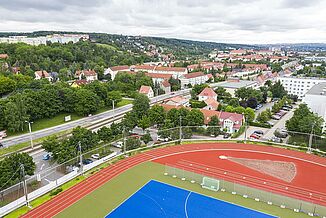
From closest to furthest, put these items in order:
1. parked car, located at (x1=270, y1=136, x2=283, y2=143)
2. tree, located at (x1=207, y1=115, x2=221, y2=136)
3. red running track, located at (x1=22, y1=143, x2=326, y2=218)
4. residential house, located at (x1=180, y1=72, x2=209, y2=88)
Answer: red running track, located at (x1=22, y1=143, x2=326, y2=218) < parked car, located at (x1=270, y1=136, x2=283, y2=143) < tree, located at (x1=207, y1=115, x2=221, y2=136) < residential house, located at (x1=180, y1=72, x2=209, y2=88)

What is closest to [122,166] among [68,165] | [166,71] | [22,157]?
[68,165]

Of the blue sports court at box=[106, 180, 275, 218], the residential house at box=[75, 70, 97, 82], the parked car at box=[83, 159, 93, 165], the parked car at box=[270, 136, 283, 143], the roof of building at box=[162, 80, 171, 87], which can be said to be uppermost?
the residential house at box=[75, 70, 97, 82]

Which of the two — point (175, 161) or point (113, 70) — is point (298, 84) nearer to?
point (175, 161)

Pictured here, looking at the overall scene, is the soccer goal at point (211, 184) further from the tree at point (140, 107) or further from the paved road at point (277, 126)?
the tree at point (140, 107)

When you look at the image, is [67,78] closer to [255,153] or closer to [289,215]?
[255,153]

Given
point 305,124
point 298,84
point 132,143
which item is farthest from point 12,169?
point 298,84

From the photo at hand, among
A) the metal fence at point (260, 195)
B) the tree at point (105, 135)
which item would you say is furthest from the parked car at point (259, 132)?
the tree at point (105, 135)

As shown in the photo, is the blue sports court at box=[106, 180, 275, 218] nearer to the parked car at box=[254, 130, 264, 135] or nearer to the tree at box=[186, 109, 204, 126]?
the tree at box=[186, 109, 204, 126]

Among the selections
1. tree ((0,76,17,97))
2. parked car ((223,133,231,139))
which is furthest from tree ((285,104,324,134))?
tree ((0,76,17,97))
